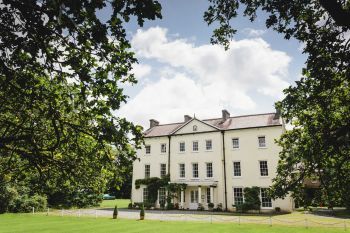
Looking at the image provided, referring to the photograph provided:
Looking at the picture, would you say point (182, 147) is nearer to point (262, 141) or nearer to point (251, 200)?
point (262, 141)

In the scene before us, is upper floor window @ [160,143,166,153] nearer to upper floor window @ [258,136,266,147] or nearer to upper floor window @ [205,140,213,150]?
upper floor window @ [205,140,213,150]

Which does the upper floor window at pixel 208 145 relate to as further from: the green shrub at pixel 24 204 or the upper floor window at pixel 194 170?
the green shrub at pixel 24 204

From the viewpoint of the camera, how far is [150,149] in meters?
42.1

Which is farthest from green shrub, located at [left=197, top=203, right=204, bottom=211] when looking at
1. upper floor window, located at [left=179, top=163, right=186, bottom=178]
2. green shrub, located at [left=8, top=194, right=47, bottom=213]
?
green shrub, located at [left=8, top=194, right=47, bottom=213]

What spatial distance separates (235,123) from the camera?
38062 millimetres

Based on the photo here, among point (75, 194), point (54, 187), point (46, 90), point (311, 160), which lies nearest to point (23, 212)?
point (75, 194)

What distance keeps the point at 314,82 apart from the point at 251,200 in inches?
1113

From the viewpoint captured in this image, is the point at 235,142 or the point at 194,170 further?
the point at 194,170

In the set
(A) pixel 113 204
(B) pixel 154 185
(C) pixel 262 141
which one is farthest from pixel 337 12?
(A) pixel 113 204

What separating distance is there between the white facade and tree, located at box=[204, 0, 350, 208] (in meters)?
23.7

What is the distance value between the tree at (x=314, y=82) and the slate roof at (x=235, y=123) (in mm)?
24842

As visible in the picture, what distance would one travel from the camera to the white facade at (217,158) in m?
34.2

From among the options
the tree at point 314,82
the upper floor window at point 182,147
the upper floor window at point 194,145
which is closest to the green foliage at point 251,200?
the upper floor window at point 194,145

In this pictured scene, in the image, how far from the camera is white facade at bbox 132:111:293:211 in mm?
34188
